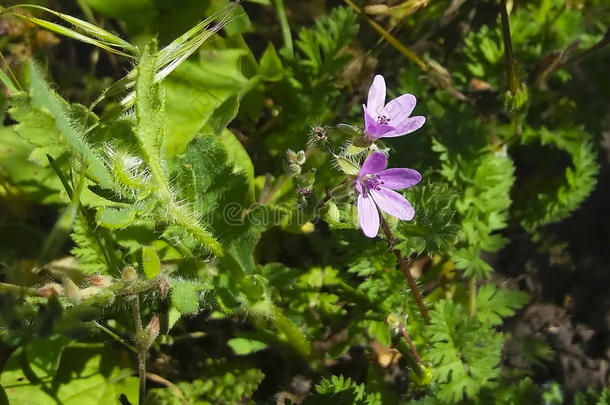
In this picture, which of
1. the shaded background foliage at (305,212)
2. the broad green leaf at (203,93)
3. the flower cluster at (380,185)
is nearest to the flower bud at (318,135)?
the shaded background foliage at (305,212)

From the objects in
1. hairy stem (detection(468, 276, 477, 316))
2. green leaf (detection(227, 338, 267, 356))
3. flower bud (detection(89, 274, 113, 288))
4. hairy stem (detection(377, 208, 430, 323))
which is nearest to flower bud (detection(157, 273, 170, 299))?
flower bud (detection(89, 274, 113, 288))

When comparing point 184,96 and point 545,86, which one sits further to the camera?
point 545,86

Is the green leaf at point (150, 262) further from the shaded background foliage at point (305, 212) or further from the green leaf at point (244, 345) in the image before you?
the green leaf at point (244, 345)

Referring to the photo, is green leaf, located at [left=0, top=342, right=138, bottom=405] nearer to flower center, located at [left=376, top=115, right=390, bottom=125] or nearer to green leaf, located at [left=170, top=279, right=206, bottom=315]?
green leaf, located at [left=170, top=279, right=206, bottom=315]

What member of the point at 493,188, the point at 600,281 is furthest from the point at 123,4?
the point at 600,281

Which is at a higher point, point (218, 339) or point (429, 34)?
point (429, 34)

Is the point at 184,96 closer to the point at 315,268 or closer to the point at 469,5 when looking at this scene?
the point at 315,268
